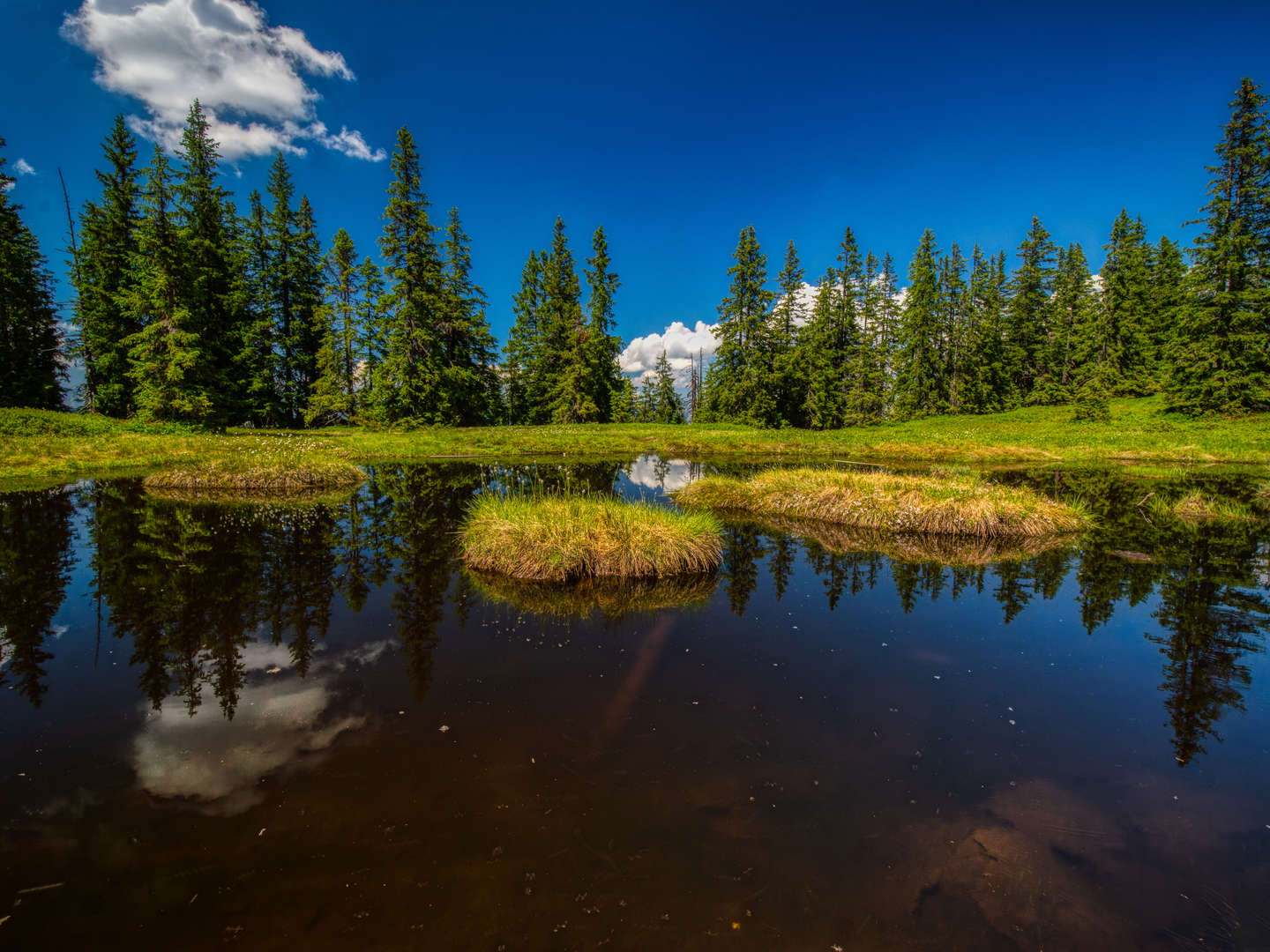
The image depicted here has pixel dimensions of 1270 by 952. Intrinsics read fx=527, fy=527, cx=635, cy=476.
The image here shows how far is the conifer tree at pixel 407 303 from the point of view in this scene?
134 feet

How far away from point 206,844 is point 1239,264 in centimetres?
5779

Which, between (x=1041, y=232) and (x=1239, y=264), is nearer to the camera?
(x=1239, y=264)

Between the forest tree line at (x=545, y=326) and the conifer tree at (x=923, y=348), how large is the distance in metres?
0.21

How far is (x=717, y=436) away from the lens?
145 ft

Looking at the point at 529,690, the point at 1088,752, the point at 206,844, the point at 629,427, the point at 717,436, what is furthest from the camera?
the point at 629,427

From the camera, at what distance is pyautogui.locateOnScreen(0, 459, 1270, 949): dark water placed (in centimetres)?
364

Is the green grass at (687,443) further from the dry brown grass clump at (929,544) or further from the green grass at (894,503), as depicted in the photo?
the dry brown grass clump at (929,544)

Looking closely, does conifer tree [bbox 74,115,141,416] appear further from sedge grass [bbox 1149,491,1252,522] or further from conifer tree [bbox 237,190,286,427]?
sedge grass [bbox 1149,491,1252,522]

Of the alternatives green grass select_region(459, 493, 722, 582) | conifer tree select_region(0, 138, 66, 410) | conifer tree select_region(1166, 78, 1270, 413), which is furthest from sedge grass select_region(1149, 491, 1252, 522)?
conifer tree select_region(0, 138, 66, 410)

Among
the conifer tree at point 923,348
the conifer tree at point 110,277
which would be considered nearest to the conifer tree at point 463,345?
the conifer tree at point 110,277

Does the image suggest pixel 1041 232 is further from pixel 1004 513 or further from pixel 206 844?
pixel 206 844

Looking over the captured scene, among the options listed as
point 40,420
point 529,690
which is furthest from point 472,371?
point 529,690

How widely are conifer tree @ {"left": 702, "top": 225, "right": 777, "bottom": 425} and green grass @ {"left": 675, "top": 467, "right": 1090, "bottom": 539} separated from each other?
117 ft

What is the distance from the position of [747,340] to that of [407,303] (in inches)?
1318
